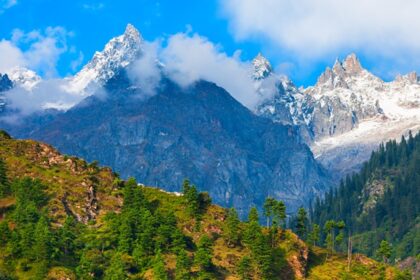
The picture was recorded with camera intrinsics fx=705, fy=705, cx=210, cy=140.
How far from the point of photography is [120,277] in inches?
7018

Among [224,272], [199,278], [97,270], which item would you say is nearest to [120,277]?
Answer: [97,270]

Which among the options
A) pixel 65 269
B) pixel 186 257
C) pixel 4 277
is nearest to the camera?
pixel 4 277

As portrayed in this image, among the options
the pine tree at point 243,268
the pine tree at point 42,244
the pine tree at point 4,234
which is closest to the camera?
the pine tree at point 42,244

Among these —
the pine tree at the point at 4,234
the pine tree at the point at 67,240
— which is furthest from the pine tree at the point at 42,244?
the pine tree at the point at 4,234

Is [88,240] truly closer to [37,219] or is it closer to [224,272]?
[37,219]

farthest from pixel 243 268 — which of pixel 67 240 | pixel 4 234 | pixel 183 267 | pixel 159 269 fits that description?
pixel 4 234

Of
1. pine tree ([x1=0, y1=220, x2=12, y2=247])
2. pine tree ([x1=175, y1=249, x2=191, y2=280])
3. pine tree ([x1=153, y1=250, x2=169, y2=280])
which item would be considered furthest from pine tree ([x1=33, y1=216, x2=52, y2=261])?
pine tree ([x1=175, y1=249, x2=191, y2=280])

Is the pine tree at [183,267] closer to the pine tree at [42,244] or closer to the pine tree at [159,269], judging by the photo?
the pine tree at [159,269]

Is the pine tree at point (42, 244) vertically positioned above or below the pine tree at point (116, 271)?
above

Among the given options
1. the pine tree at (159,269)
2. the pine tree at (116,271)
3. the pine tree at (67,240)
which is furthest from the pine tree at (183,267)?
the pine tree at (67,240)

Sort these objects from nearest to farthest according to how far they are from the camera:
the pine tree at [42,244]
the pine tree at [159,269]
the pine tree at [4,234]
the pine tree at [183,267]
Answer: the pine tree at [42,244] → the pine tree at [159,269] → the pine tree at [183,267] → the pine tree at [4,234]

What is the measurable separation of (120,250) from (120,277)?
62.5 feet

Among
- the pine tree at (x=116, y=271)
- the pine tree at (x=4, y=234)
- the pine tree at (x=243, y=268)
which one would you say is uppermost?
the pine tree at (x=4, y=234)

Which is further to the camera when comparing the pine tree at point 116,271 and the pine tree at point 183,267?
the pine tree at point 183,267
